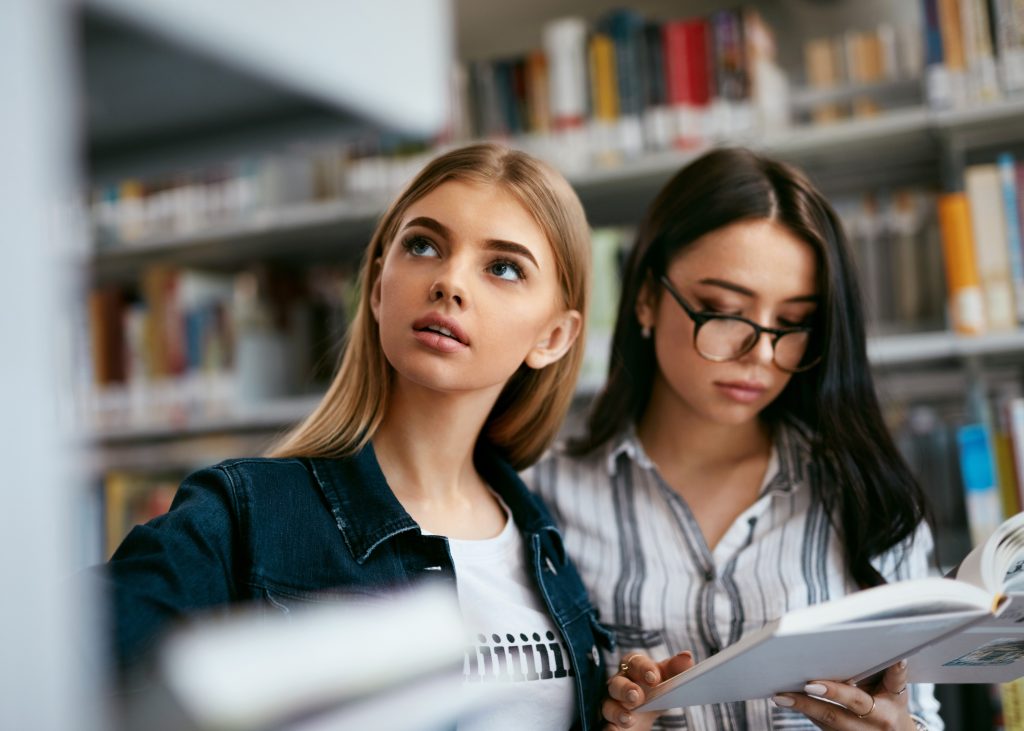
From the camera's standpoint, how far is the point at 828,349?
1.37 meters

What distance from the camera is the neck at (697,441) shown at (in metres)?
1.45

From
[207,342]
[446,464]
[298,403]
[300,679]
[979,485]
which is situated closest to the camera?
[300,679]

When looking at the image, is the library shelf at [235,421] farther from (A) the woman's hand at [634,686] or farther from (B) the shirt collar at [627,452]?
(A) the woman's hand at [634,686]

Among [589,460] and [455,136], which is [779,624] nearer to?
[589,460]

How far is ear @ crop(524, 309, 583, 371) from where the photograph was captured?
4.19ft

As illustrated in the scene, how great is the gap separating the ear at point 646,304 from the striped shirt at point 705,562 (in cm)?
18

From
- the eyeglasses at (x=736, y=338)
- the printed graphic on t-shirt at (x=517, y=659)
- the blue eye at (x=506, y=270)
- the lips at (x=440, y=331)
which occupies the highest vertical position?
the blue eye at (x=506, y=270)

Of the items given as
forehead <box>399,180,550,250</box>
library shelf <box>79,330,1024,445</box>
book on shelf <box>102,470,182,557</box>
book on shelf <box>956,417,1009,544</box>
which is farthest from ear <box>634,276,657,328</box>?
book on shelf <box>102,470,182,557</box>

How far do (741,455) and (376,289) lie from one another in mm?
606

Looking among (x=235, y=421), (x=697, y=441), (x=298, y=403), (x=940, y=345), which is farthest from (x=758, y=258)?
(x=235, y=421)

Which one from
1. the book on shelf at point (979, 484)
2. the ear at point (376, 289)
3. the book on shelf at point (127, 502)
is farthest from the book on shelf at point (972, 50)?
the book on shelf at point (127, 502)

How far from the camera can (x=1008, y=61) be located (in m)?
1.94

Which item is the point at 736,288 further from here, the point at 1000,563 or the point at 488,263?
the point at 1000,563

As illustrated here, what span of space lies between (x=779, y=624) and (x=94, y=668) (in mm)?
598
